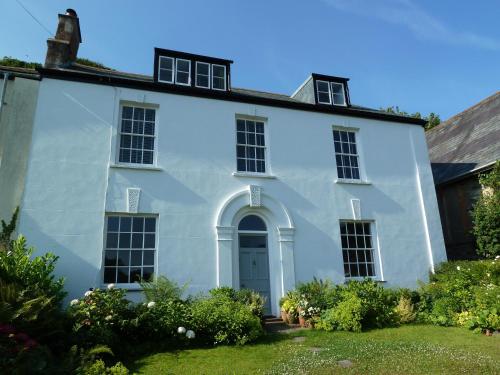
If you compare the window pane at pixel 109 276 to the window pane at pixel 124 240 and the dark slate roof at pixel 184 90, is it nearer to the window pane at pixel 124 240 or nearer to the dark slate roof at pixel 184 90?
the window pane at pixel 124 240

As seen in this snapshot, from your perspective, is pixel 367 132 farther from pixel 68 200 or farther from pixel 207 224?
pixel 68 200

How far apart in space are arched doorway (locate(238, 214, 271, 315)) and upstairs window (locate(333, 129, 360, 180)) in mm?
3808

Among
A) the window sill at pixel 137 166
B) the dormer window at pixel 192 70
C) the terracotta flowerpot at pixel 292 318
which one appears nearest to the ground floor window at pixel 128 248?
the window sill at pixel 137 166

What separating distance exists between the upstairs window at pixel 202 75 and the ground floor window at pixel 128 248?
5052 mm

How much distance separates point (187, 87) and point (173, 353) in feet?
26.9

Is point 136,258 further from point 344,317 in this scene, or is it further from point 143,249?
point 344,317

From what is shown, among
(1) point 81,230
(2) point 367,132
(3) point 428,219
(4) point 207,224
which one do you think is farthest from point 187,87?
(3) point 428,219

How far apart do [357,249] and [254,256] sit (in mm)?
3729

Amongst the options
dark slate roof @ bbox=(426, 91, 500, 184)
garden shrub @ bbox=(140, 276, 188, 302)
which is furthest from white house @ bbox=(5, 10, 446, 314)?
dark slate roof @ bbox=(426, 91, 500, 184)

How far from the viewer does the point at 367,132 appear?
14969mm

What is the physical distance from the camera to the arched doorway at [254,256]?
39.5ft

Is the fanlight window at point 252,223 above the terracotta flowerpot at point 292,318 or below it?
above

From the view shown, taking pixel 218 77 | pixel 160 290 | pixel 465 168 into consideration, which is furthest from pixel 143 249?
pixel 465 168

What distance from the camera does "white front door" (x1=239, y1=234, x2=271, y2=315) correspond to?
12023 millimetres
